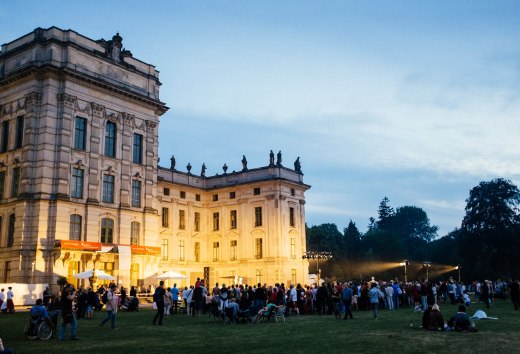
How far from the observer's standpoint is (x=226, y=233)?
205 feet

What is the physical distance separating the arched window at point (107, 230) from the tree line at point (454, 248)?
40.3 metres

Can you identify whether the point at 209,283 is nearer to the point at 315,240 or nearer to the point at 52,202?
the point at 52,202

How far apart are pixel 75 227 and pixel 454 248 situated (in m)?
68.8

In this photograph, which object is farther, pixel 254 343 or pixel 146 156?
pixel 146 156

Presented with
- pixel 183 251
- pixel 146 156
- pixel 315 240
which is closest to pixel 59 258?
pixel 146 156

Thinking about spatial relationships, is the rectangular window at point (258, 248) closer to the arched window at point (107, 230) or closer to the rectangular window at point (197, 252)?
A: the rectangular window at point (197, 252)

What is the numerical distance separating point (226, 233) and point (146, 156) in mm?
18642

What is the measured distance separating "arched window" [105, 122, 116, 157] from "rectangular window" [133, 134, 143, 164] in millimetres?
2443

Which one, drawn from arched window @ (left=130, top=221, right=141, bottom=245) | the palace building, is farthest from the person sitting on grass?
arched window @ (left=130, top=221, right=141, bottom=245)

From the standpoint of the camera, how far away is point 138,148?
4681cm

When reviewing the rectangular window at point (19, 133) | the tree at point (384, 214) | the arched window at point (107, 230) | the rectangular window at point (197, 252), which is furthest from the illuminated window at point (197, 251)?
the tree at point (384, 214)

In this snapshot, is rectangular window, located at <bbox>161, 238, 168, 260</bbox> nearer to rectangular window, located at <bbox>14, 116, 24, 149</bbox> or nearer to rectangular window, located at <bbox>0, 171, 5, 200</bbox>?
rectangular window, located at <bbox>0, 171, 5, 200</bbox>

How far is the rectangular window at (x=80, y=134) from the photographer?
4150 cm

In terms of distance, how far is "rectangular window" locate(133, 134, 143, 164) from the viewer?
153 feet
